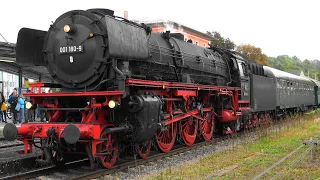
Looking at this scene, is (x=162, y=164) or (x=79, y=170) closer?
(x=79, y=170)

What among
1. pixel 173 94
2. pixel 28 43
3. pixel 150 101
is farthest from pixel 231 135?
pixel 28 43

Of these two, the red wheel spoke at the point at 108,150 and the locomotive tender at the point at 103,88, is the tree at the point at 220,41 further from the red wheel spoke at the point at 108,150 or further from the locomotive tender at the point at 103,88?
the red wheel spoke at the point at 108,150

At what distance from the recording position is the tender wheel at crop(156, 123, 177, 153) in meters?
10.2

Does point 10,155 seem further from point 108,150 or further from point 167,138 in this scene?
point 167,138

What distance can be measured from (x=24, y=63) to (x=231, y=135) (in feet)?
28.7

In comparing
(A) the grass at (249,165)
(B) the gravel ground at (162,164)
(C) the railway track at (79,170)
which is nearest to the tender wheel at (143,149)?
(C) the railway track at (79,170)

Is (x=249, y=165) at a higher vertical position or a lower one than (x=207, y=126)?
lower

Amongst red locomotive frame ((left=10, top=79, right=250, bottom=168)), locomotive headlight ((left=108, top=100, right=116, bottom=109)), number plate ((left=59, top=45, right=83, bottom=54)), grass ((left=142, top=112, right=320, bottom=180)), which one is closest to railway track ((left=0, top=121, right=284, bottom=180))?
red locomotive frame ((left=10, top=79, right=250, bottom=168))

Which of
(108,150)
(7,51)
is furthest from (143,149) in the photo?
(7,51)

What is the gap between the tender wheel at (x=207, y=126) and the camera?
12.9 metres

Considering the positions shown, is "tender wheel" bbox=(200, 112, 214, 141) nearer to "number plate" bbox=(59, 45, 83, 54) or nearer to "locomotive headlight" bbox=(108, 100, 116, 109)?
"locomotive headlight" bbox=(108, 100, 116, 109)

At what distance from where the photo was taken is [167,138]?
10.8 meters

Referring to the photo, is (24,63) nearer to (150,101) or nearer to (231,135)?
(150,101)

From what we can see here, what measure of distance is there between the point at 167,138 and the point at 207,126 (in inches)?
123
